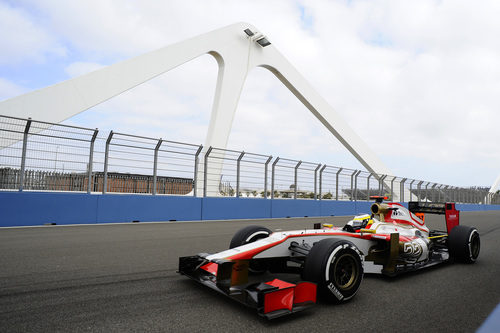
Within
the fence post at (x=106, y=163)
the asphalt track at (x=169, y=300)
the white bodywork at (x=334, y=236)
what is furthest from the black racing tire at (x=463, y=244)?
the fence post at (x=106, y=163)

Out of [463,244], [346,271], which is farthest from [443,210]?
[346,271]

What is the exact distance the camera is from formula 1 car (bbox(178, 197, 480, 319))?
2.61 m

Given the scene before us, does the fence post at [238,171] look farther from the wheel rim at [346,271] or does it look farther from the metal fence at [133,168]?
the wheel rim at [346,271]

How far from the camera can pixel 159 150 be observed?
34.4ft

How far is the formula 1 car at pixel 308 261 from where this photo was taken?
2.61 m

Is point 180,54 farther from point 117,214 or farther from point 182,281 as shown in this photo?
point 182,281

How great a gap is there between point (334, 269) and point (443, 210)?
4.10m

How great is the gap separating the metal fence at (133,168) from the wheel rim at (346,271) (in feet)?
13.7

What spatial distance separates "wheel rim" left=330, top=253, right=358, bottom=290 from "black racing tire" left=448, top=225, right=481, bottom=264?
9.34 feet

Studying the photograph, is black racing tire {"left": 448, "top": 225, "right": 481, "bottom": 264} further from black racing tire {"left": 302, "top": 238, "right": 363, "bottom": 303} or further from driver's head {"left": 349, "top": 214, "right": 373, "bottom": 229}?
black racing tire {"left": 302, "top": 238, "right": 363, "bottom": 303}

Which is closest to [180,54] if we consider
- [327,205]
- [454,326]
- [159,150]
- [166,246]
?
[159,150]

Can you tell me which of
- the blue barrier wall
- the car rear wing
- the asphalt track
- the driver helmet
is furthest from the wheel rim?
the blue barrier wall

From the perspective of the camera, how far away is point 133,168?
10055 millimetres

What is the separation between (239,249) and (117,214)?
24.2ft
